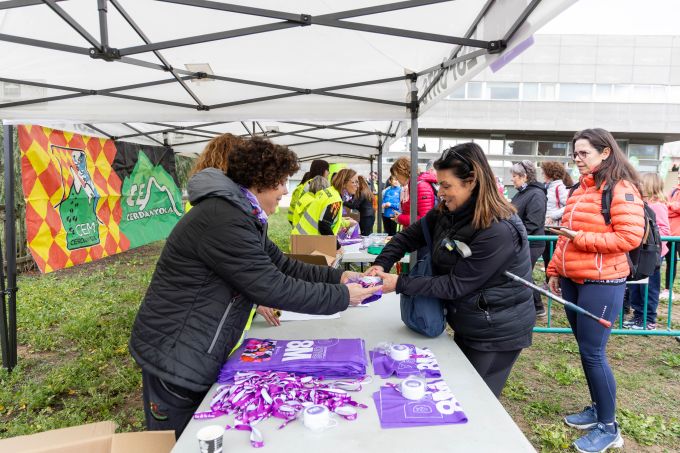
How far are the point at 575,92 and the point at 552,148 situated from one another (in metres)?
2.60

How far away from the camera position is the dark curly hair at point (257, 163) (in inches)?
62.5

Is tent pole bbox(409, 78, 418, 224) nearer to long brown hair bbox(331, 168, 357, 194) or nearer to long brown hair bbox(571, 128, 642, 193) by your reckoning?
long brown hair bbox(571, 128, 642, 193)

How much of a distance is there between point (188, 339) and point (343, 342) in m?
0.62

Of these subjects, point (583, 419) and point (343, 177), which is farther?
point (343, 177)

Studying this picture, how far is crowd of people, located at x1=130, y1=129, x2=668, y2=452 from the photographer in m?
1.42

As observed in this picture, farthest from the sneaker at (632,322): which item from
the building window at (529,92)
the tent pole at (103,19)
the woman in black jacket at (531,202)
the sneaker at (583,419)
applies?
the building window at (529,92)

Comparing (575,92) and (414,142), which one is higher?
(575,92)

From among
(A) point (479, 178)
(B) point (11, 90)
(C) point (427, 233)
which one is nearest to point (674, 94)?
(C) point (427, 233)

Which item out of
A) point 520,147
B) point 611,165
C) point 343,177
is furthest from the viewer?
point 520,147

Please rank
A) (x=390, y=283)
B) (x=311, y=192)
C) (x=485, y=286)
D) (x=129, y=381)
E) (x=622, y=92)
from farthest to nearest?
(x=622, y=92) < (x=311, y=192) < (x=129, y=381) < (x=390, y=283) < (x=485, y=286)

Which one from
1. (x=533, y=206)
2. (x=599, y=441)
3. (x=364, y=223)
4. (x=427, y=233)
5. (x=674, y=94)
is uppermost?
(x=674, y=94)

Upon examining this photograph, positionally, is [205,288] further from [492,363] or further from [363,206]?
[363,206]

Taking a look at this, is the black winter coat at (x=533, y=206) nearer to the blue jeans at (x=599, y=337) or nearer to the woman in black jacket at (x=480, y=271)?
the blue jeans at (x=599, y=337)

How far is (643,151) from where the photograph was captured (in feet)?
67.4
